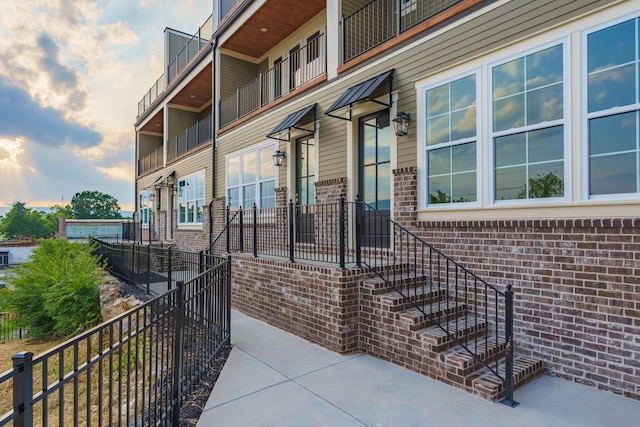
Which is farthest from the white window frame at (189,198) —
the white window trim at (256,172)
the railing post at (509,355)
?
the railing post at (509,355)

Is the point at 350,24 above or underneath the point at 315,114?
above

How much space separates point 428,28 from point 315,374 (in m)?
5.18

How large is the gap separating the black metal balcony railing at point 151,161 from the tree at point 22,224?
104 feet

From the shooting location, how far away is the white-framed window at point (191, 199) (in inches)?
535

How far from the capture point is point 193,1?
51.0 feet

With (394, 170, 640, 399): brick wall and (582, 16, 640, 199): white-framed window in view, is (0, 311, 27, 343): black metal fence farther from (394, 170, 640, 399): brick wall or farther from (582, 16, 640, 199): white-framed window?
(582, 16, 640, 199): white-framed window

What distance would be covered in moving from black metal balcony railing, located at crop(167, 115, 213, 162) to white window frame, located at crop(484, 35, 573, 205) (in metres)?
10.0

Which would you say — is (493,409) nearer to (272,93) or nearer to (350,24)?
(350,24)

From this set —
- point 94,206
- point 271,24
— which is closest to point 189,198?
point 271,24

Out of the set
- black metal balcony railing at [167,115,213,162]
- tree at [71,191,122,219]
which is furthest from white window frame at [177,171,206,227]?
tree at [71,191,122,219]

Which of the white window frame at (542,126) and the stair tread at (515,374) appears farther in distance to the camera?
the white window frame at (542,126)

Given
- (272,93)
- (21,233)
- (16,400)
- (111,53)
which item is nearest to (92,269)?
(272,93)

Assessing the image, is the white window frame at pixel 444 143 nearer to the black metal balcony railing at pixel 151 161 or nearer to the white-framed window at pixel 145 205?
the white-framed window at pixel 145 205

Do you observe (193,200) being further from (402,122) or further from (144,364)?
(144,364)
